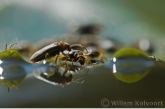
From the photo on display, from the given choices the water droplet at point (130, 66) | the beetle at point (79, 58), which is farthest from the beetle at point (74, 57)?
the water droplet at point (130, 66)

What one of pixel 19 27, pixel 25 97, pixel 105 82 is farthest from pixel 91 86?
pixel 19 27

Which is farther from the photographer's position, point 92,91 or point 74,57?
point 74,57

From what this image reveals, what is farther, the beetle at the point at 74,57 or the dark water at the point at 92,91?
the beetle at the point at 74,57

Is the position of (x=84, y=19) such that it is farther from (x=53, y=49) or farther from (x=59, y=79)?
(x=59, y=79)

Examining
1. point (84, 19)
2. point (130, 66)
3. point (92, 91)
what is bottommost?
point (92, 91)

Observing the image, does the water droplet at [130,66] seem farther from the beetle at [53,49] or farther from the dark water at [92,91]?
the beetle at [53,49]

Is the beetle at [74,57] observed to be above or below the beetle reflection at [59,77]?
above

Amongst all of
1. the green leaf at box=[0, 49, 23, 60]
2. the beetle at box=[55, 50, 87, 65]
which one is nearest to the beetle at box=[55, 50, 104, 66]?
the beetle at box=[55, 50, 87, 65]

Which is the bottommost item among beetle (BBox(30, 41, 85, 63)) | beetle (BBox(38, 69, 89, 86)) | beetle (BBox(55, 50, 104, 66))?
beetle (BBox(38, 69, 89, 86))

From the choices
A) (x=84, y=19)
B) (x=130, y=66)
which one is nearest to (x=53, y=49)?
(x=84, y=19)

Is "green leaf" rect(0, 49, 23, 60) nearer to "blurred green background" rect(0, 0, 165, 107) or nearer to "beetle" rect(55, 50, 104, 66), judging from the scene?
"blurred green background" rect(0, 0, 165, 107)

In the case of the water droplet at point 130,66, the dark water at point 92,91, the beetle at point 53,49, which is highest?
the beetle at point 53,49

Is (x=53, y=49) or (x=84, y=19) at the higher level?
(x=84, y=19)
